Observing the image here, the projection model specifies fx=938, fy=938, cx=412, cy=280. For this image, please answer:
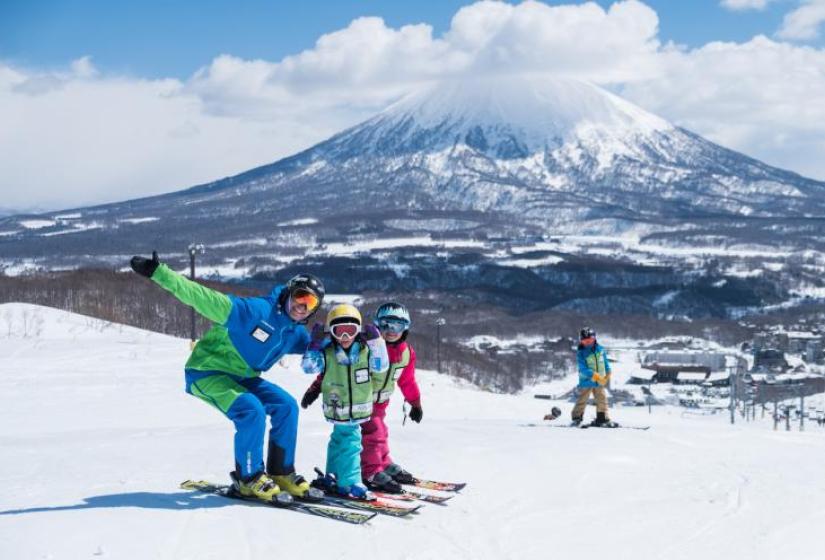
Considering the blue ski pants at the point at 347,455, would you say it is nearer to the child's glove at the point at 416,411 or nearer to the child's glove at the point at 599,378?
the child's glove at the point at 416,411

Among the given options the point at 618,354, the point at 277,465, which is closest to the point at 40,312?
the point at 277,465

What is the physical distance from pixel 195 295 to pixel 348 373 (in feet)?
3.57

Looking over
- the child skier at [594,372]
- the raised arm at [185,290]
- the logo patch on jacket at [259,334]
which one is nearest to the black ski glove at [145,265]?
the raised arm at [185,290]

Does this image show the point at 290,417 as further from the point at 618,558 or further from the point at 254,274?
the point at 254,274

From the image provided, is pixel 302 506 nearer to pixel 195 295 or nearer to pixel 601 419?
pixel 195 295

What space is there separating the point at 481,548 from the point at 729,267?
157 meters

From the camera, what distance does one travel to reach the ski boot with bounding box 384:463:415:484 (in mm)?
6309

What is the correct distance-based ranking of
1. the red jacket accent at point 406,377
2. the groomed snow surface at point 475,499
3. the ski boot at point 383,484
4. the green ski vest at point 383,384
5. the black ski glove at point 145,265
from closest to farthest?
the groomed snow surface at point 475,499 → the black ski glove at point 145,265 → the ski boot at point 383,484 → the green ski vest at point 383,384 → the red jacket accent at point 406,377

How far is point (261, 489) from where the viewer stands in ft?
18.1

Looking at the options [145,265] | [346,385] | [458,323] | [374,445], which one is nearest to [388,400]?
[374,445]

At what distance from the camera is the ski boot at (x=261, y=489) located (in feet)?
17.9

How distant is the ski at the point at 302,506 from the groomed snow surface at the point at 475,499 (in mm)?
119

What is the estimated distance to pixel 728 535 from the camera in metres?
5.36

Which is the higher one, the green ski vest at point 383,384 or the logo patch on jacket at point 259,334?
the logo patch on jacket at point 259,334
